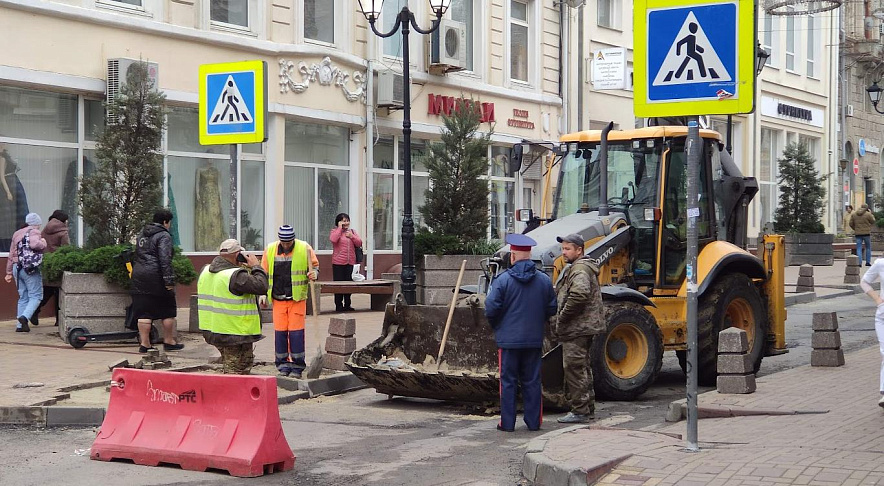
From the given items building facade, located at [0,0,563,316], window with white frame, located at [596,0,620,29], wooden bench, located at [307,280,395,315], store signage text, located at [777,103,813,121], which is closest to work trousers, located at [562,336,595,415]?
building facade, located at [0,0,563,316]

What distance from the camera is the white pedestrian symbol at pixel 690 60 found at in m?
7.66

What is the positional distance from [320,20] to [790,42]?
2383cm

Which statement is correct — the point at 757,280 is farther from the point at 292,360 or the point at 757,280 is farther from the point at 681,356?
the point at 292,360

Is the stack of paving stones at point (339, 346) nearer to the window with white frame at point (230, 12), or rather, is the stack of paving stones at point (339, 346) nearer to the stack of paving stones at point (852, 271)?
the window with white frame at point (230, 12)

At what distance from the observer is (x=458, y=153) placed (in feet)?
70.2

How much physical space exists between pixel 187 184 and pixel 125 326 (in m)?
6.19

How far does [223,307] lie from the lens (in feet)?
35.8

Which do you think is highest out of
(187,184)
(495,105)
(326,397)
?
(495,105)

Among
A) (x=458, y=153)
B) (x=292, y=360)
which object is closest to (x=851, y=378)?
(x=292, y=360)

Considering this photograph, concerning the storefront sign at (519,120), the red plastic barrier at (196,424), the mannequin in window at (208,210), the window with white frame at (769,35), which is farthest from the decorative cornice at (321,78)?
the window with white frame at (769,35)

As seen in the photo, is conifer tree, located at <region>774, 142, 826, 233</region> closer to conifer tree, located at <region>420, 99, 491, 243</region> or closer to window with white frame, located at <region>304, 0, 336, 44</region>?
conifer tree, located at <region>420, 99, 491, 243</region>

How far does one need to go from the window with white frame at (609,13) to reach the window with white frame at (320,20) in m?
10.2

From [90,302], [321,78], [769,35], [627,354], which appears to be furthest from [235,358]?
[769,35]

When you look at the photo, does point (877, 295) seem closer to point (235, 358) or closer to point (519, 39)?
point (235, 358)
